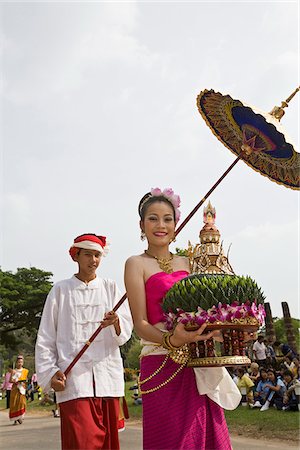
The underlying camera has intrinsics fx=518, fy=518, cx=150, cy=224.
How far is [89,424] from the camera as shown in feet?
12.4

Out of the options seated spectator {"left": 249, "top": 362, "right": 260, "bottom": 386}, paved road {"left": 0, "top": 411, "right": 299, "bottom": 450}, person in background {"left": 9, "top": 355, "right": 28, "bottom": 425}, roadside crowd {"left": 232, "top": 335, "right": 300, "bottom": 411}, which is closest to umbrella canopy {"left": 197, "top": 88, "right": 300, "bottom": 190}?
paved road {"left": 0, "top": 411, "right": 299, "bottom": 450}

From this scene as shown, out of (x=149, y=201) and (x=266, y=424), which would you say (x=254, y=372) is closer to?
(x=266, y=424)

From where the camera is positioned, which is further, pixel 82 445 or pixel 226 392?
pixel 82 445

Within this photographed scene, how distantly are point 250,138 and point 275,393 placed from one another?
24.7ft

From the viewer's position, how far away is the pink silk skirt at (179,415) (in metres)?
2.84

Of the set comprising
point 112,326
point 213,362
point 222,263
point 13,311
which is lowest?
point 213,362

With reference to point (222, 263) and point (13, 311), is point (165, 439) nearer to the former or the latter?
point (222, 263)

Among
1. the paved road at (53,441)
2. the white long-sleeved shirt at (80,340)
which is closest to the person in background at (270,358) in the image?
the paved road at (53,441)

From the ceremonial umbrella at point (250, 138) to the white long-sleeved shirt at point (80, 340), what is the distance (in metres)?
0.13

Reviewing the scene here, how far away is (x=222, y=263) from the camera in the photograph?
11.4ft

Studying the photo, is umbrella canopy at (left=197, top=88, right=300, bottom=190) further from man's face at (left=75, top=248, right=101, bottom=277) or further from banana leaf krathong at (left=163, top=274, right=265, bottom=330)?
man's face at (left=75, top=248, right=101, bottom=277)

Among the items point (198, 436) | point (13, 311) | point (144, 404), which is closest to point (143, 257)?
point (144, 404)

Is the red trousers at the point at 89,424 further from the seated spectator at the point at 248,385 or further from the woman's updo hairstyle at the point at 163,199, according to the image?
the seated spectator at the point at 248,385

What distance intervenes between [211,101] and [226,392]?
83.2 inches
